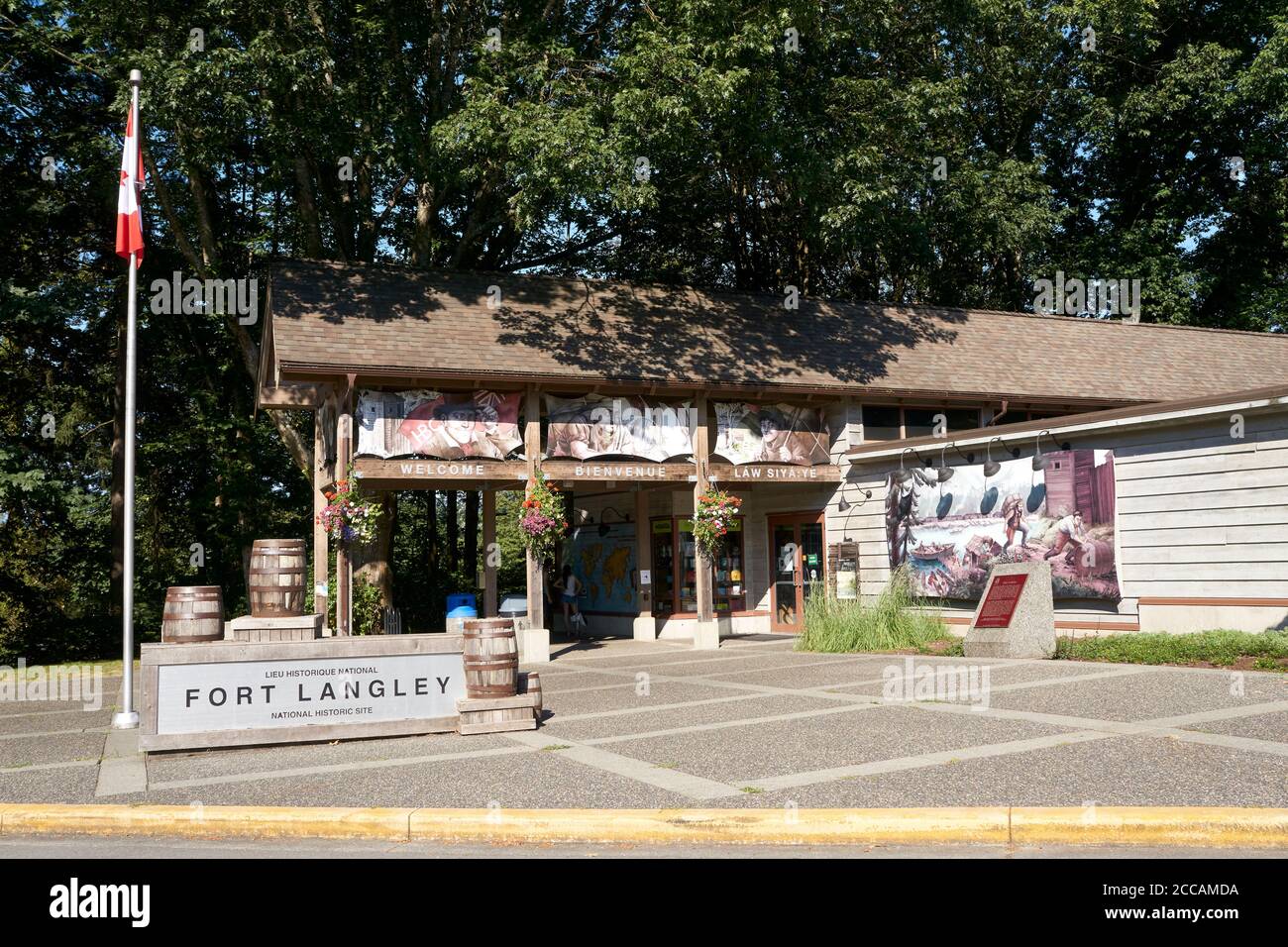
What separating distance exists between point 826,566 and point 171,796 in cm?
1617

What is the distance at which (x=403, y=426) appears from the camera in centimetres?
1886

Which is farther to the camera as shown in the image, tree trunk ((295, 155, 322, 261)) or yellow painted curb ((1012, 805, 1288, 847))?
tree trunk ((295, 155, 322, 261))

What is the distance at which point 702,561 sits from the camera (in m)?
20.9

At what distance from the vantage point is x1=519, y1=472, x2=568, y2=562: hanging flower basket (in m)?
18.9

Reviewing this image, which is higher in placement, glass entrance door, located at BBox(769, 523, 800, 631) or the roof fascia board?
the roof fascia board

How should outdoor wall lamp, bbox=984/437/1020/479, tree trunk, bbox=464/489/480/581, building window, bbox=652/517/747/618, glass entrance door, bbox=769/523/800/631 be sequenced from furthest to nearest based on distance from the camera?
tree trunk, bbox=464/489/480/581 < building window, bbox=652/517/747/618 < glass entrance door, bbox=769/523/800/631 < outdoor wall lamp, bbox=984/437/1020/479

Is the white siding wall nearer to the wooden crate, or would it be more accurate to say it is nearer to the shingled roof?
the shingled roof

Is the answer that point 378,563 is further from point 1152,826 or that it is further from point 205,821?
point 1152,826

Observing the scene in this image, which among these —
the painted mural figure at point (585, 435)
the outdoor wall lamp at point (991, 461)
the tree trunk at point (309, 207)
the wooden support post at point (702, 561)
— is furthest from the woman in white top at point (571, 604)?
the outdoor wall lamp at point (991, 461)

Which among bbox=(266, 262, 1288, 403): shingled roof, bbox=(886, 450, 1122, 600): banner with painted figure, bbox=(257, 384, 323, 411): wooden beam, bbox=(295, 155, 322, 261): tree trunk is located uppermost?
bbox=(295, 155, 322, 261): tree trunk

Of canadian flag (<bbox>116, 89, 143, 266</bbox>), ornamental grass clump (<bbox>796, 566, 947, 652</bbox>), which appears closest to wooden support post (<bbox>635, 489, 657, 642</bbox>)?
ornamental grass clump (<bbox>796, 566, 947, 652</bbox>)

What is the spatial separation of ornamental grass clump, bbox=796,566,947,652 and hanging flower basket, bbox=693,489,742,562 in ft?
7.67

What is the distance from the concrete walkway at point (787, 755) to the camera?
7594mm

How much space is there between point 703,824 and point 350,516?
39.5 ft
